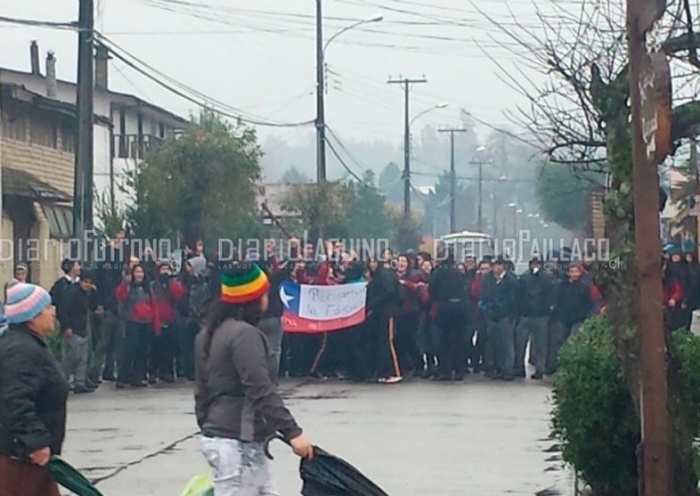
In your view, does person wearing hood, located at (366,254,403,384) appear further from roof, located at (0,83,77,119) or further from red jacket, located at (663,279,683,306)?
roof, located at (0,83,77,119)

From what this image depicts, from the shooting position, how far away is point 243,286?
24.6ft

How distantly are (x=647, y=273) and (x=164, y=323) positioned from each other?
49.3ft

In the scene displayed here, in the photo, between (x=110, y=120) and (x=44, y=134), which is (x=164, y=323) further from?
(x=110, y=120)

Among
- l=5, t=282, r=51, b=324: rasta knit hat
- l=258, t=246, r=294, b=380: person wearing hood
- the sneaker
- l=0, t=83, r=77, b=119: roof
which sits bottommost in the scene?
the sneaker

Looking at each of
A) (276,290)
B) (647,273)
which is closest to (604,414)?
(647,273)

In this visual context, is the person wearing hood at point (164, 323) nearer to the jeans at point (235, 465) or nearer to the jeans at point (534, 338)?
the jeans at point (534, 338)

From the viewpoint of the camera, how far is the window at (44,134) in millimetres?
42188

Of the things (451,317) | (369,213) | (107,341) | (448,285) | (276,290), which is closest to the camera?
(276,290)

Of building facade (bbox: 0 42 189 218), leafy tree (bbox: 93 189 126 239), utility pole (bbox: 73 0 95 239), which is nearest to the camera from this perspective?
utility pole (bbox: 73 0 95 239)

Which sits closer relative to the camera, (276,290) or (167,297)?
(276,290)

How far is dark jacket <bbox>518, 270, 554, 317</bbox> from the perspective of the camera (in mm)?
22219

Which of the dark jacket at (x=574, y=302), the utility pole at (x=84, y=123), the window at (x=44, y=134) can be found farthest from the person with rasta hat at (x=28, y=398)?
the window at (x=44, y=134)

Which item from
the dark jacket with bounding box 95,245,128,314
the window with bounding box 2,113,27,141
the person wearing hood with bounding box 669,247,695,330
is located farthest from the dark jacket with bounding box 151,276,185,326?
the window with bounding box 2,113,27,141

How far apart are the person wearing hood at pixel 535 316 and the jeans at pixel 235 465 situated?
49.7 feet
